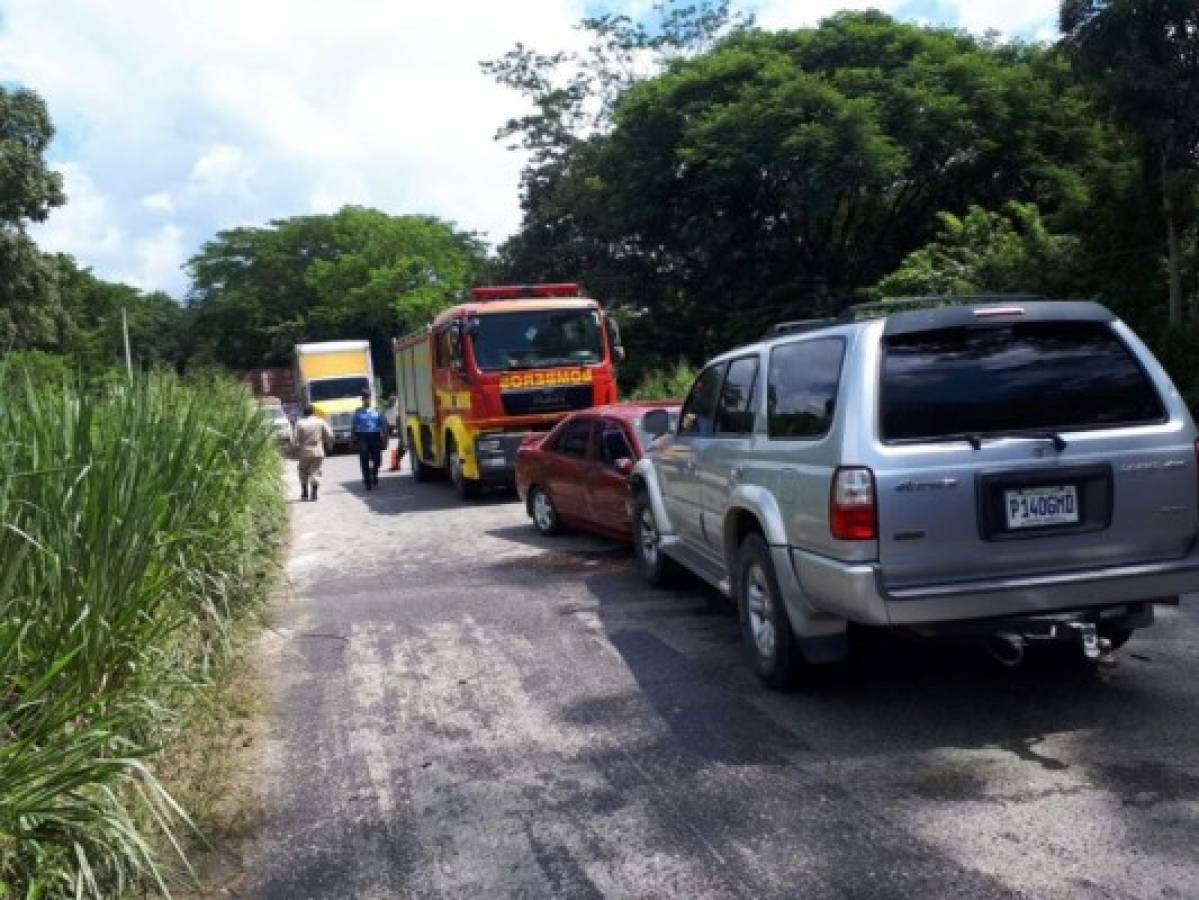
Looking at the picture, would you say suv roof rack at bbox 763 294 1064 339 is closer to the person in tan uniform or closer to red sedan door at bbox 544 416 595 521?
red sedan door at bbox 544 416 595 521

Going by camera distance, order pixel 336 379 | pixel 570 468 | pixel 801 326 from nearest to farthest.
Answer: pixel 801 326
pixel 570 468
pixel 336 379

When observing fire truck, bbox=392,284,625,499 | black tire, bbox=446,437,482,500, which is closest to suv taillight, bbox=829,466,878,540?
fire truck, bbox=392,284,625,499

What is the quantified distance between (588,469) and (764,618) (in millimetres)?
5111

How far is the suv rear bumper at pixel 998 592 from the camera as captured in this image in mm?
4754

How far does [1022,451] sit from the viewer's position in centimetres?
484

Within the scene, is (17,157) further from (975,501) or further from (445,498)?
(975,501)

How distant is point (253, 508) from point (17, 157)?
994 inches

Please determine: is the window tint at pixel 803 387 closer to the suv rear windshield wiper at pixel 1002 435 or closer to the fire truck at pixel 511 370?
the suv rear windshield wiper at pixel 1002 435

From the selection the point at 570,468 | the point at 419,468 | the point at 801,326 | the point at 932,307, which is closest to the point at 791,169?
the point at 419,468

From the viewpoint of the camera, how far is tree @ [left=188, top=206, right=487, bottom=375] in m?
59.6

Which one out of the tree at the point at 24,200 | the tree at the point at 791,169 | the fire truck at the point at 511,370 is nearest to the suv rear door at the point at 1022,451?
the fire truck at the point at 511,370

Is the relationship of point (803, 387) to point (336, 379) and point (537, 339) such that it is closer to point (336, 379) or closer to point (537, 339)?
point (537, 339)

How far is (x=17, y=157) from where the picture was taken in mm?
29438

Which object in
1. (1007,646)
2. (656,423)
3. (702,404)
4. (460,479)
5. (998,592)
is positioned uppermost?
(702,404)
